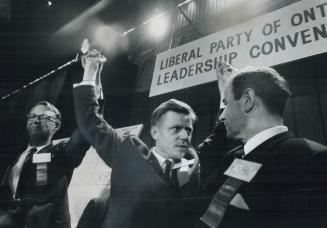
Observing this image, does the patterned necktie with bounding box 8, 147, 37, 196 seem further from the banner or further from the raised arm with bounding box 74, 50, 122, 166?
the banner

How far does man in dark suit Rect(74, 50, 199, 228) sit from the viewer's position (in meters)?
1.23

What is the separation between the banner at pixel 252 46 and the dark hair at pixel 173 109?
3.5 inches

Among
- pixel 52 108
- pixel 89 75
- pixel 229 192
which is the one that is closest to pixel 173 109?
pixel 89 75

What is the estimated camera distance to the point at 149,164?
53.4 inches

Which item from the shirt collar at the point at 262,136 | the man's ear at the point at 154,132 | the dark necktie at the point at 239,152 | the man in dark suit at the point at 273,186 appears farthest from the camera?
the man's ear at the point at 154,132

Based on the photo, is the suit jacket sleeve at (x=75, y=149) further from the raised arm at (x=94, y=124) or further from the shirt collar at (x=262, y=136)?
the shirt collar at (x=262, y=136)

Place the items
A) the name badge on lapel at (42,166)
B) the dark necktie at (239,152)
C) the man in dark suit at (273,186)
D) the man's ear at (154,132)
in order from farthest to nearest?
the name badge on lapel at (42,166)
the man's ear at (154,132)
the dark necktie at (239,152)
the man in dark suit at (273,186)

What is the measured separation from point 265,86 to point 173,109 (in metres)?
0.54

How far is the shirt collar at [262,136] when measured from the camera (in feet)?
3.37

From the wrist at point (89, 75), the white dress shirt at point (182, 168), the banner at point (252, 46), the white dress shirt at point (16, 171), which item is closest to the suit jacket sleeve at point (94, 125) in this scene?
the wrist at point (89, 75)

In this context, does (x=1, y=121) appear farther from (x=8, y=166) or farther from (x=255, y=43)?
(x=255, y=43)

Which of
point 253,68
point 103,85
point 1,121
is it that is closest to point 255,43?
point 253,68

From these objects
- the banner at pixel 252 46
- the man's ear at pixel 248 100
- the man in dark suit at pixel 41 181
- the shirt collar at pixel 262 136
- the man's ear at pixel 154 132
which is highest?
the banner at pixel 252 46

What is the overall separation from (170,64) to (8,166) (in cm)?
135
